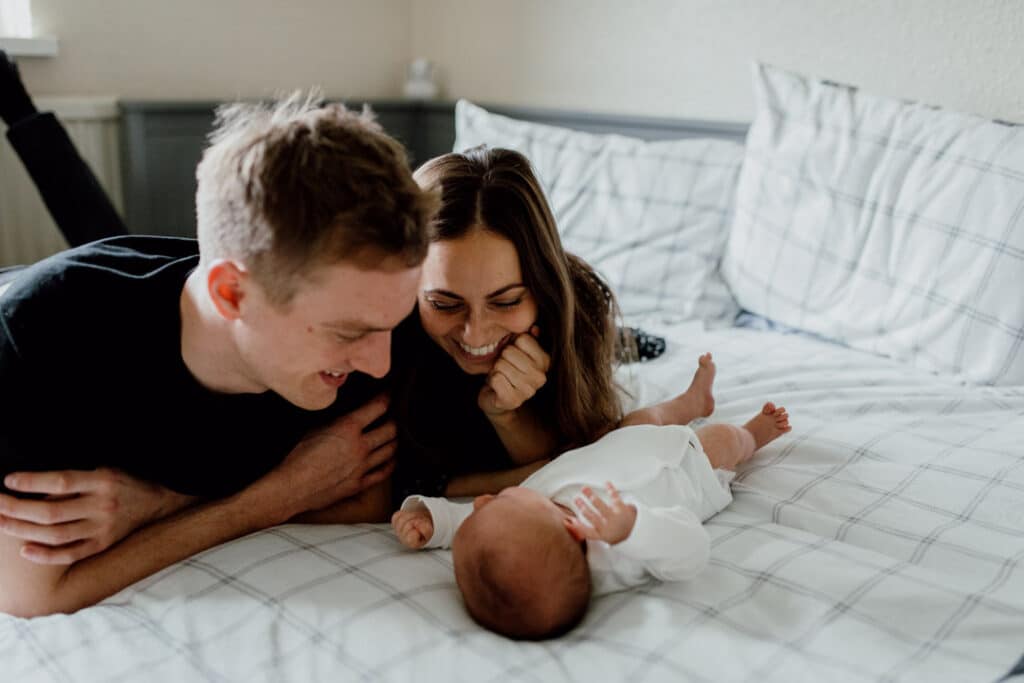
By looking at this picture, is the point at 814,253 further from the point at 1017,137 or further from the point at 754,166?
the point at 1017,137

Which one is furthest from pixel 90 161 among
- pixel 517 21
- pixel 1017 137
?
pixel 1017 137

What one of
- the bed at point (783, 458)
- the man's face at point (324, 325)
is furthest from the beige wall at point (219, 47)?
the man's face at point (324, 325)

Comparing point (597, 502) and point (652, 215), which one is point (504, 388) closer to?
point (597, 502)

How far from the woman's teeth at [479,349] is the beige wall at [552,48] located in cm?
135

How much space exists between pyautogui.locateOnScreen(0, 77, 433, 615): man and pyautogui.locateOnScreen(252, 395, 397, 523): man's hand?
0.08 ft

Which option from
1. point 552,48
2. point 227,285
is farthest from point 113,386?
point 552,48

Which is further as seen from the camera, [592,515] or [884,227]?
[884,227]

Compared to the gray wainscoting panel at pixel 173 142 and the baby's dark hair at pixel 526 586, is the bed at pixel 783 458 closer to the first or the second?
the baby's dark hair at pixel 526 586

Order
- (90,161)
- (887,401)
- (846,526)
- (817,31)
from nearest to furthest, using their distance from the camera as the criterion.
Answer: (846,526) < (887,401) < (817,31) < (90,161)

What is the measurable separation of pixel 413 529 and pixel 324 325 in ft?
1.09

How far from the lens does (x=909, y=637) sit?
996 mm

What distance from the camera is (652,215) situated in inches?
92.4

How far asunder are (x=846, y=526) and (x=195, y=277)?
3.03ft

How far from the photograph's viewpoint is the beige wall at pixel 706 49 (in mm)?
2035
